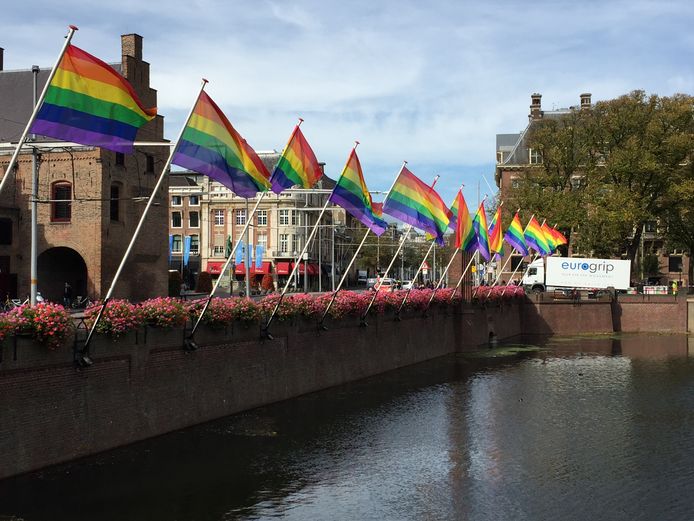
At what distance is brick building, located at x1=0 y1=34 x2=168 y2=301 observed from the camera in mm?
43094

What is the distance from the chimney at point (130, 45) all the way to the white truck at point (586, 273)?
38.1 metres

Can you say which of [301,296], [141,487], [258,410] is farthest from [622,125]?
[141,487]

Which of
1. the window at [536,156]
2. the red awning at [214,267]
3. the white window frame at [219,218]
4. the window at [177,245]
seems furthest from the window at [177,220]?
the window at [536,156]

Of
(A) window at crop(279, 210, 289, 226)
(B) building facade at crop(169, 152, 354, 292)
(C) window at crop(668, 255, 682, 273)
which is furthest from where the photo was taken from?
(A) window at crop(279, 210, 289, 226)

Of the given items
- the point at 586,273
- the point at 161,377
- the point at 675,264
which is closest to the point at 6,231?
the point at 161,377

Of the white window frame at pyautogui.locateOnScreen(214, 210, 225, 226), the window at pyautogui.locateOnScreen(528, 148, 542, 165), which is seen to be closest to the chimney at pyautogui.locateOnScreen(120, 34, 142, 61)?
the window at pyautogui.locateOnScreen(528, 148, 542, 165)

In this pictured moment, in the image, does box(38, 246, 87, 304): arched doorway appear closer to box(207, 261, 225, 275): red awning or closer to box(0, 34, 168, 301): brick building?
box(0, 34, 168, 301): brick building

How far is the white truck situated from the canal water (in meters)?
33.0

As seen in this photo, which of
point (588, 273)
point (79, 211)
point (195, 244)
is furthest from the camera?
point (195, 244)

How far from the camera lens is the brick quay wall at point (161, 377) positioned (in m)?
17.2

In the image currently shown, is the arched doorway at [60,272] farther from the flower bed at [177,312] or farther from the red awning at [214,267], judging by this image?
the red awning at [214,267]

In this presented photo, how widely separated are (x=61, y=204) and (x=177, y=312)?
2506 centimetres

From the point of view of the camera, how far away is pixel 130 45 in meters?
45.9

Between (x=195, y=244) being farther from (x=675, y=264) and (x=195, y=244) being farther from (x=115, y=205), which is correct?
(x=675, y=264)
